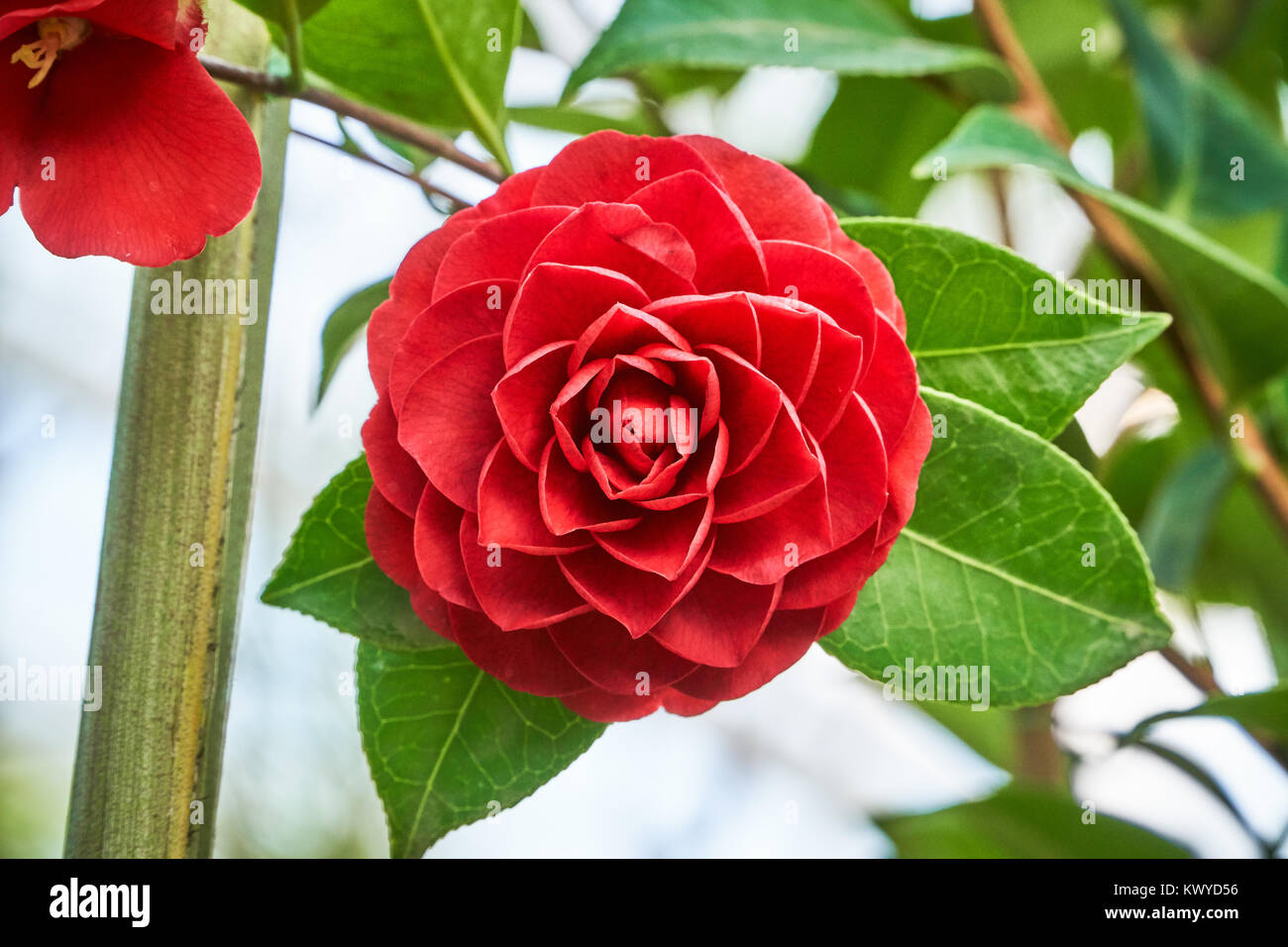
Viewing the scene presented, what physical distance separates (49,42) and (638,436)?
21 centimetres

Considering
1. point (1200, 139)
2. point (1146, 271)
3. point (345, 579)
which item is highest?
point (1200, 139)

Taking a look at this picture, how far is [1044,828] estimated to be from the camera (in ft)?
2.35

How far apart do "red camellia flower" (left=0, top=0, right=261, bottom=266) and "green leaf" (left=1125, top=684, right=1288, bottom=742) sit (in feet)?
1.67

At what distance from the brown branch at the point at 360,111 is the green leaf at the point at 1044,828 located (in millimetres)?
550

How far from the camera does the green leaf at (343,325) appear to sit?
0.54 meters

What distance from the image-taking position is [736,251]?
306 millimetres

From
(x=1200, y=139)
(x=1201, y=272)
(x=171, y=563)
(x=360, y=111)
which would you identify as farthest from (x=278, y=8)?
(x=1200, y=139)

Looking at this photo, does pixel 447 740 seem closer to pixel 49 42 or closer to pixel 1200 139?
pixel 49 42

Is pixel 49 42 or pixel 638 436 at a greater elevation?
pixel 49 42

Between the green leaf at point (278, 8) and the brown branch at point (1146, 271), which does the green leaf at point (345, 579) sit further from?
the brown branch at point (1146, 271)

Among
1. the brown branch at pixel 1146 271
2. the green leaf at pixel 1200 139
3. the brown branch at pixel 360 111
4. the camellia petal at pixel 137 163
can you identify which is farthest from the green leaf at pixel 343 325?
the green leaf at pixel 1200 139
